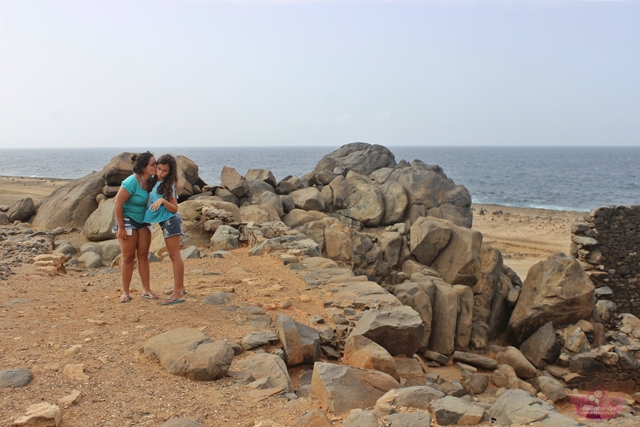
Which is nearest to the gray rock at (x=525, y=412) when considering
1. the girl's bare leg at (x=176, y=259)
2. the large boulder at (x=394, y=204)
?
the girl's bare leg at (x=176, y=259)

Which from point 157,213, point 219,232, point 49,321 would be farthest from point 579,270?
point 49,321

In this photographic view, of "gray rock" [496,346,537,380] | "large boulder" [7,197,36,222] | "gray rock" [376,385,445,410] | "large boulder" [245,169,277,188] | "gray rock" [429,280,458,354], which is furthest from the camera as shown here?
"large boulder" [245,169,277,188]

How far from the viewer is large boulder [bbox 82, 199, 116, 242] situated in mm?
10727

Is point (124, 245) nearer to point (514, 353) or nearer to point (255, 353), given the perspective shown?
point (255, 353)

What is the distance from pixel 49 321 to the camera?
501cm

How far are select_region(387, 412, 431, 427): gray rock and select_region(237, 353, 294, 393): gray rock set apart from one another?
1014mm

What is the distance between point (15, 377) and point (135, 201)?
2.39m

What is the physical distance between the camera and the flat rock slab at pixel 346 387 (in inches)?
142

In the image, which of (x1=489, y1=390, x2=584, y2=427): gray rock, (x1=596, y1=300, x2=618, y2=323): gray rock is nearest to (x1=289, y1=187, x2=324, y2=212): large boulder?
(x1=596, y1=300, x2=618, y2=323): gray rock

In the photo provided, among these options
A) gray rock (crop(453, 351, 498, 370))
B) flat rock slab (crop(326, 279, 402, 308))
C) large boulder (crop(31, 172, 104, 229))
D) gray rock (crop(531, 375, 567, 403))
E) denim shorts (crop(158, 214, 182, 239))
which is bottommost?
gray rock (crop(531, 375, 567, 403))

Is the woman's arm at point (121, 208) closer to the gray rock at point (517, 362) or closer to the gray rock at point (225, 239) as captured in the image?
the gray rock at point (225, 239)

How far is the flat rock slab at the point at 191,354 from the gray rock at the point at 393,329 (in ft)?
5.49

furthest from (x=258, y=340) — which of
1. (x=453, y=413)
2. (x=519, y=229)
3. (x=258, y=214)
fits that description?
(x=519, y=229)

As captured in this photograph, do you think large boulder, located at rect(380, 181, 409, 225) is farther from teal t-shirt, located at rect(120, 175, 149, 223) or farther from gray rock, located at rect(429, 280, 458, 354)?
teal t-shirt, located at rect(120, 175, 149, 223)
